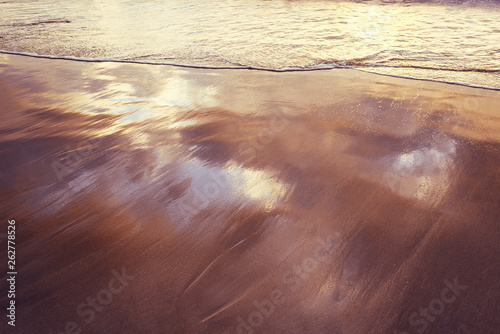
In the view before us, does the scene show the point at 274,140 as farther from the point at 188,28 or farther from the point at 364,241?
the point at 188,28

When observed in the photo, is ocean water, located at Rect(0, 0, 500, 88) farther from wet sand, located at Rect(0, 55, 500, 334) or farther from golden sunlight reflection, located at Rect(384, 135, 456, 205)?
golden sunlight reflection, located at Rect(384, 135, 456, 205)

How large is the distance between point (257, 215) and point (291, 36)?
14.7ft

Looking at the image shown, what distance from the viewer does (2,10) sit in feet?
33.2

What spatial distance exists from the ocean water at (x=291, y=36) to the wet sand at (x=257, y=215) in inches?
48.4

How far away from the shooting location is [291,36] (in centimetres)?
522

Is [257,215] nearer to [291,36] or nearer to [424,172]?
[424,172]

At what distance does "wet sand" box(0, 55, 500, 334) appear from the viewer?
109 centimetres

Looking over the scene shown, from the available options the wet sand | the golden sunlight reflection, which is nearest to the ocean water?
the wet sand

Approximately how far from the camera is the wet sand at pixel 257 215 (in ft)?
3.58

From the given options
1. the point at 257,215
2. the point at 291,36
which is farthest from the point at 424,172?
the point at 291,36

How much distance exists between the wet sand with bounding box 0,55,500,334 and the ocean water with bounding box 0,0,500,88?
1.23 metres

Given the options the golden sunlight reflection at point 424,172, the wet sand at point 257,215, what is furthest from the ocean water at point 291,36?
the golden sunlight reflection at point 424,172

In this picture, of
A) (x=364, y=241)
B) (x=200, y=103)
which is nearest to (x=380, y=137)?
(x=364, y=241)

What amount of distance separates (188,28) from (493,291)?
6.22 metres
